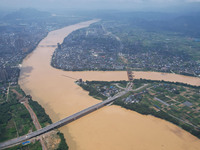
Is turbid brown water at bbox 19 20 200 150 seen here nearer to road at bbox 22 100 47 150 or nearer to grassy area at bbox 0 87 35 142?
A: road at bbox 22 100 47 150

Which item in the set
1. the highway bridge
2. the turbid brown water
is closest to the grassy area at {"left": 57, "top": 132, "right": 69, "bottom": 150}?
the turbid brown water

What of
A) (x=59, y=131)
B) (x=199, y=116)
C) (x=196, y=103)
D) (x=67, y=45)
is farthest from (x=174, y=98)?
(x=67, y=45)

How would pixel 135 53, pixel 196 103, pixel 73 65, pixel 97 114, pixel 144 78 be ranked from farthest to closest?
pixel 135 53
pixel 73 65
pixel 144 78
pixel 196 103
pixel 97 114

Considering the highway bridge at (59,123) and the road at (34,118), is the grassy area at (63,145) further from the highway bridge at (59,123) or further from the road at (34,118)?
the highway bridge at (59,123)

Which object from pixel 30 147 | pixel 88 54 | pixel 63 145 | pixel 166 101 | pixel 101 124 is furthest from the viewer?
pixel 88 54

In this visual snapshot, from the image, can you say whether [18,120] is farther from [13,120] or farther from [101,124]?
[101,124]

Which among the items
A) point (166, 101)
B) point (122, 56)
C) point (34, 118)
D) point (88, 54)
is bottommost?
point (34, 118)

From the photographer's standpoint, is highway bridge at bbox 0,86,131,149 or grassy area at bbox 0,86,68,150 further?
grassy area at bbox 0,86,68,150

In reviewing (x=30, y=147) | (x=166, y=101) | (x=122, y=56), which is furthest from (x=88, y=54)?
(x=30, y=147)

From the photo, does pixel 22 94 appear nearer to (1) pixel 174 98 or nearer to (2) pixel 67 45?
(1) pixel 174 98
